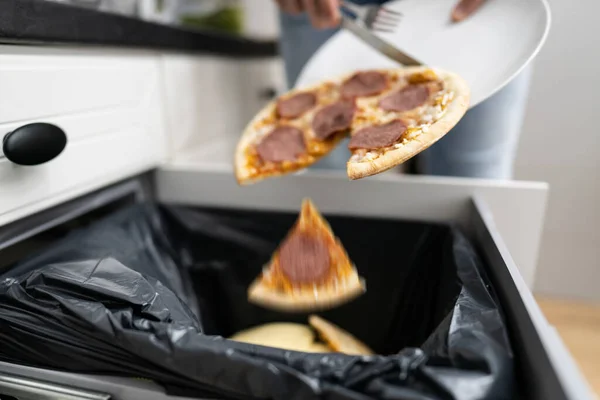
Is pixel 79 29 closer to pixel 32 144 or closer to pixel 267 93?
pixel 32 144

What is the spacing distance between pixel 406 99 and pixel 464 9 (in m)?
0.20

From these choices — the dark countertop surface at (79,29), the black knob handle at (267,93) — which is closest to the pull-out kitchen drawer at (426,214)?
the dark countertop surface at (79,29)

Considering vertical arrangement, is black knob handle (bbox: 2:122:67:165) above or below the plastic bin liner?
above

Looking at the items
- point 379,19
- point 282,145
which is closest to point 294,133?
point 282,145

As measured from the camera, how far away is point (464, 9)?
0.67 metres

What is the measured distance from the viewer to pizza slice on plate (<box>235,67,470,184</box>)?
507 millimetres

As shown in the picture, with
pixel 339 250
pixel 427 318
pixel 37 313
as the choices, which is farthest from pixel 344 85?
pixel 37 313

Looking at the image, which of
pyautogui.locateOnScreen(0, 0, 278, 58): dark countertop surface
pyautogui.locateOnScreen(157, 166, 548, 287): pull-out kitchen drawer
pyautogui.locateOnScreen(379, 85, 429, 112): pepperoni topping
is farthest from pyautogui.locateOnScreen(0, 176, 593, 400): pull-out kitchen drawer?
pyautogui.locateOnScreen(0, 0, 278, 58): dark countertop surface

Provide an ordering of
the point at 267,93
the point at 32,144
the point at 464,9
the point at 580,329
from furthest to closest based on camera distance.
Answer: the point at 267,93 < the point at 580,329 < the point at 464,9 < the point at 32,144

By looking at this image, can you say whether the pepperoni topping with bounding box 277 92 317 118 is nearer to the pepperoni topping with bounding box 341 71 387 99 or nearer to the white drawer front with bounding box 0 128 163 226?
the pepperoni topping with bounding box 341 71 387 99

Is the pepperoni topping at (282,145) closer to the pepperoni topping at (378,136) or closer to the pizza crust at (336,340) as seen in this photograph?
the pepperoni topping at (378,136)

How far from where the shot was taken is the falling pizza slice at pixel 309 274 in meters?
0.57

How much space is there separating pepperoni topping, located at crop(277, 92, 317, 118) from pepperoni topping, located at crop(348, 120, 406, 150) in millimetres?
130

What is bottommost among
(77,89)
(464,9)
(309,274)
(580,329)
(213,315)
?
(580,329)
